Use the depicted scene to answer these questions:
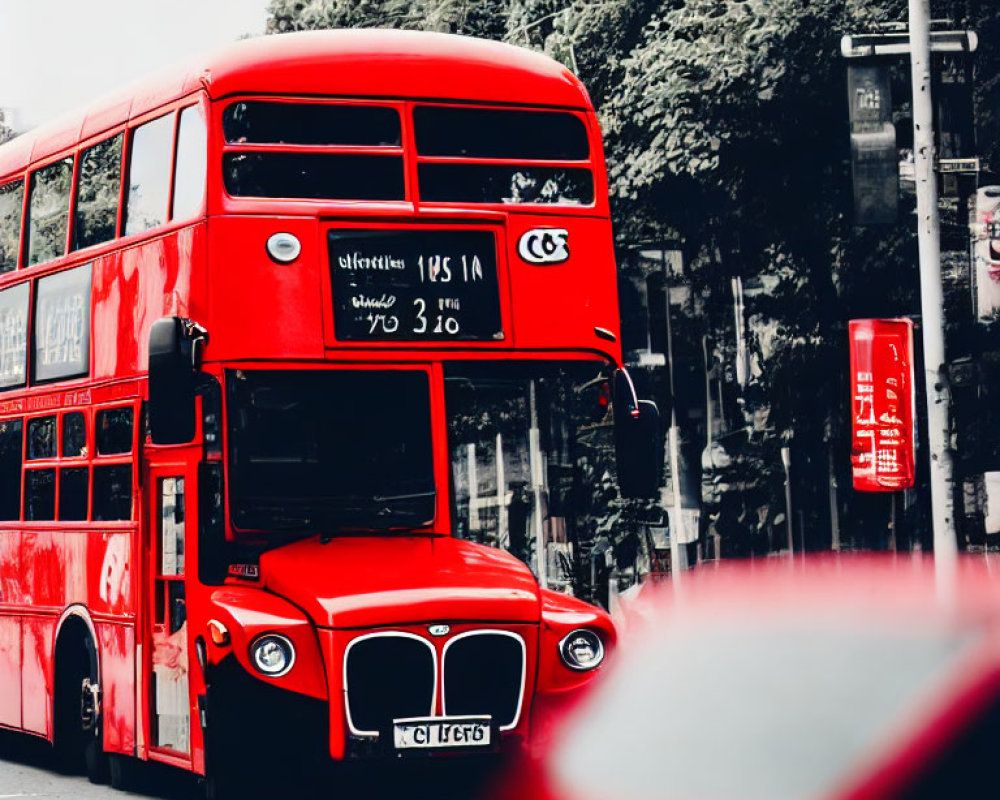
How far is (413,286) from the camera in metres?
11.0

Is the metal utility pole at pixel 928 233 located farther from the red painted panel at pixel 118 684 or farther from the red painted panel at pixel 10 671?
the red painted panel at pixel 118 684

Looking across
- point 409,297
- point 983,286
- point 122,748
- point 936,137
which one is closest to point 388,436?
point 409,297

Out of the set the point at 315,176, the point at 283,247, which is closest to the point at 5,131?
the point at 315,176

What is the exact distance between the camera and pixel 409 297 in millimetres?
10938

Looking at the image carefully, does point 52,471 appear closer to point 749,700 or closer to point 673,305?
point 749,700

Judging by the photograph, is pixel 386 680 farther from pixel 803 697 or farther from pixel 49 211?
pixel 803 697

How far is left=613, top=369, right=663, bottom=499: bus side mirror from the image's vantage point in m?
10.9

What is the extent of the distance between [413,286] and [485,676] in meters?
2.11

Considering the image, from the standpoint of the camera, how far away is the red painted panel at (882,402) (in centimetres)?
2203

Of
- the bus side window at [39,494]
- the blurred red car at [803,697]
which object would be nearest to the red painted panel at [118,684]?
the bus side window at [39,494]

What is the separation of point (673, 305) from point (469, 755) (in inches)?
722

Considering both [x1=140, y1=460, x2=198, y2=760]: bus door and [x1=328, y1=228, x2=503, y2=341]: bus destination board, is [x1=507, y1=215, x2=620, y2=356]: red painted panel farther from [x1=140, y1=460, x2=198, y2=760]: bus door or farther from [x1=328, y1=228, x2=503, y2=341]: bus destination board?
[x1=140, y1=460, x2=198, y2=760]: bus door

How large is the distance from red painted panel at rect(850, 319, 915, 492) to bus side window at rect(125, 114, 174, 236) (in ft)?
37.6

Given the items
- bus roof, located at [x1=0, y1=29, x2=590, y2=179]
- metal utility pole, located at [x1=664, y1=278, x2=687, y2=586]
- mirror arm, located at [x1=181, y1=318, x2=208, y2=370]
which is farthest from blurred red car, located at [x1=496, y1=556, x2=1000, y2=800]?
metal utility pole, located at [x1=664, y1=278, x2=687, y2=586]
